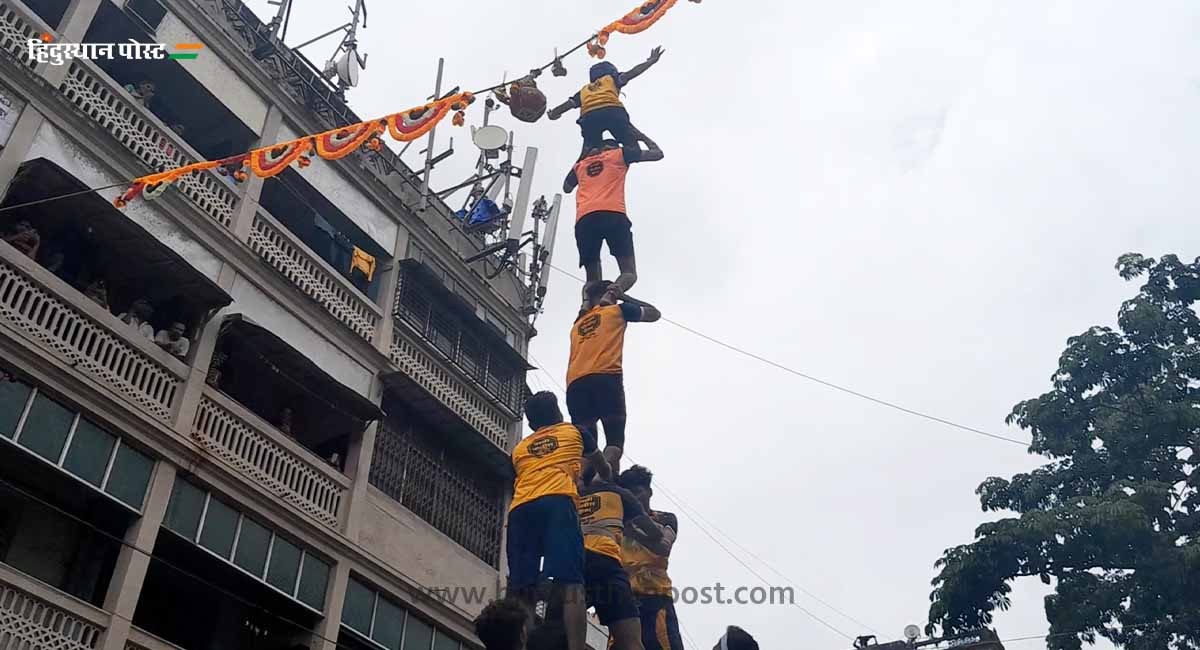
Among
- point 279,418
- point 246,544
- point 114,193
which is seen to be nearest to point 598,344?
point 246,544

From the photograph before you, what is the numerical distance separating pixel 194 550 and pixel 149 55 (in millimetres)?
6919

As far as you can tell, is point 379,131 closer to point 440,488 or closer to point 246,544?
point 246,544

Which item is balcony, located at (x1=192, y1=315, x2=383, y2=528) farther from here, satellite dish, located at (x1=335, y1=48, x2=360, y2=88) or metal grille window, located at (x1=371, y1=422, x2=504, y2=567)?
satellite dish, located at (x1=335, y1=48, x2=360, y2=88)

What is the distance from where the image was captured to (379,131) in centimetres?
1214

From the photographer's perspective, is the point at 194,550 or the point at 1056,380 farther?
the point at 1056,380

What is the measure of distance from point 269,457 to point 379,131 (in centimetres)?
511

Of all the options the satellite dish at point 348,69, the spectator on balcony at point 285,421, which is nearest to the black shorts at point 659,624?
the spectator on balcony at point 285,421

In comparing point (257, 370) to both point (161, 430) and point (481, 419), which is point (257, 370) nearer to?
point (161, 430)

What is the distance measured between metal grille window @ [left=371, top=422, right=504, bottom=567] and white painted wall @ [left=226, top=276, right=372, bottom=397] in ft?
3.38

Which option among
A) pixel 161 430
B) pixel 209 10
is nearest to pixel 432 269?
pixel 209 10

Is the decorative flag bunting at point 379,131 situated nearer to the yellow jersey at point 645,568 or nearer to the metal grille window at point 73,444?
the metal grille window at point 73,444

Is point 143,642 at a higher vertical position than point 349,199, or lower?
lower

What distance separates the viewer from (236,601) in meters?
14.0

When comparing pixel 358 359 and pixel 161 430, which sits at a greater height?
pixel 358 359
